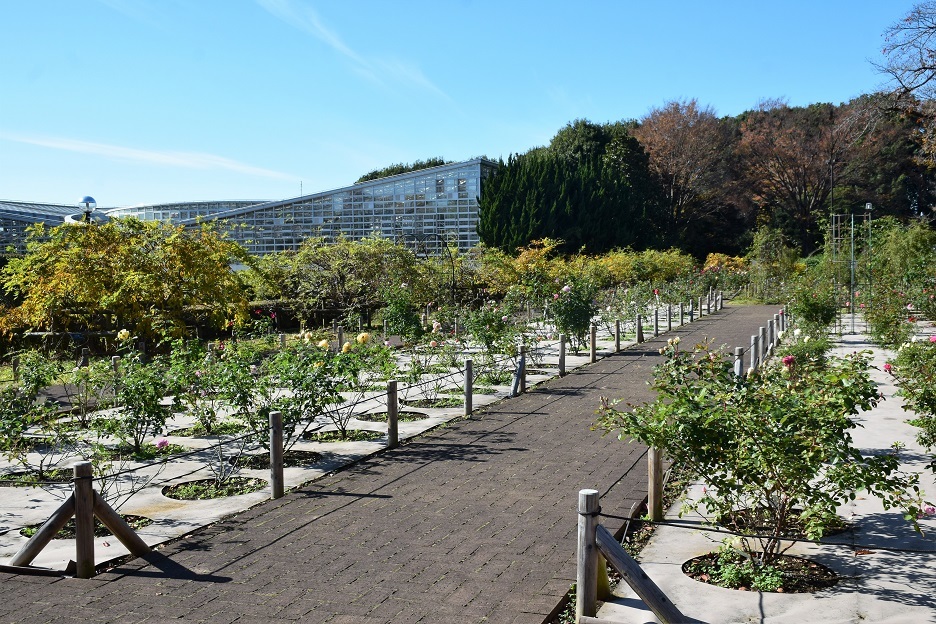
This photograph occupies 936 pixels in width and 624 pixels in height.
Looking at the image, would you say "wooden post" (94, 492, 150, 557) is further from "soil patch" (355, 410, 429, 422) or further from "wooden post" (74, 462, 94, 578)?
"soil patch" (355, 410, 429, 422)

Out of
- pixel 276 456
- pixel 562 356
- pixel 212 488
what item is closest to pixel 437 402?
pixel 562 356

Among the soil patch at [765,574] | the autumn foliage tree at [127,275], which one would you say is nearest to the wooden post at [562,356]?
the autumn foliage tree at [127,275]

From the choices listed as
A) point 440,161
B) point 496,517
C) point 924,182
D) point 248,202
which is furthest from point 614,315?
point 440,161

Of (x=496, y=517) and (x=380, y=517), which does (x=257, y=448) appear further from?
(x=496, y=517)

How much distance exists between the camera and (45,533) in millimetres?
5641

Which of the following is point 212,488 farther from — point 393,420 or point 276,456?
point 393,420

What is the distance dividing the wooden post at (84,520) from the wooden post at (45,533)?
0.32ft

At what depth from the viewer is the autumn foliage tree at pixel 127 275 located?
16.8 m

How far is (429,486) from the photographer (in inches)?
314

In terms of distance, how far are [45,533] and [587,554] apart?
3.71 metres

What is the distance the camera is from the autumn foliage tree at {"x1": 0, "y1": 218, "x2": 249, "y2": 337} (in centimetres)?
1677

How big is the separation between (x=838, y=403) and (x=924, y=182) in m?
57.0

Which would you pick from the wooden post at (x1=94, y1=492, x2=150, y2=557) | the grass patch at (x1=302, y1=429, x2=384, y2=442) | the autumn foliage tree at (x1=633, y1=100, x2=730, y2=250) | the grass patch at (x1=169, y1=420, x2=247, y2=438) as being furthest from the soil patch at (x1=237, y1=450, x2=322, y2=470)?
the autumn foliage tree at (x1=633, y1=100, x2=730, y2=250)

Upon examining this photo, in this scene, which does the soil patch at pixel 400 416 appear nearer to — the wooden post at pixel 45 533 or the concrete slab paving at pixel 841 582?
the concrete slab paving at pixel 841 582
